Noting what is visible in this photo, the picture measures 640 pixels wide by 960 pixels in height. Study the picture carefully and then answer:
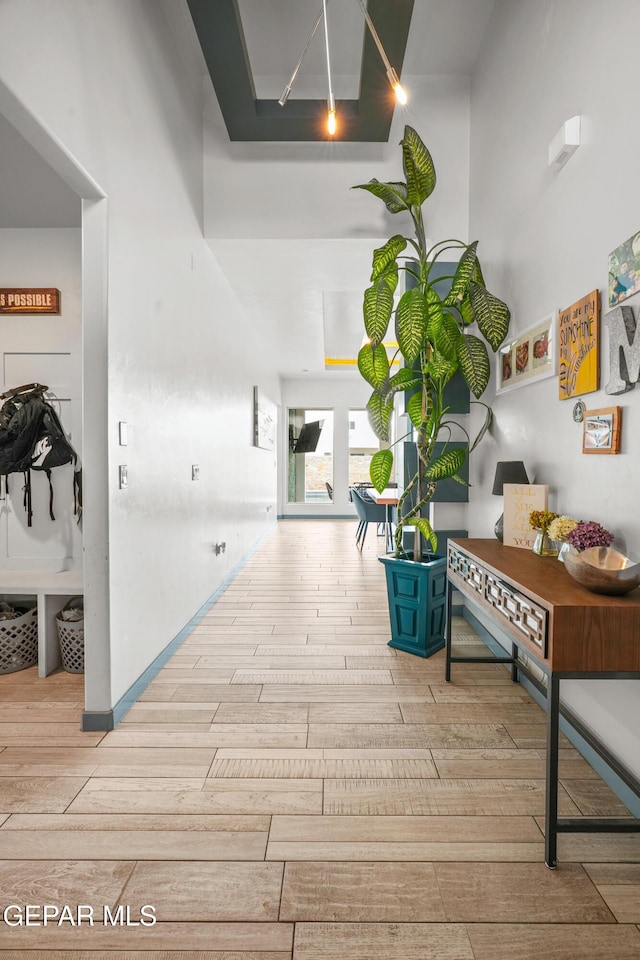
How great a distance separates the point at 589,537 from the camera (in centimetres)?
166

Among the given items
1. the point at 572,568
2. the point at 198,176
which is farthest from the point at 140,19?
the point at 572,568

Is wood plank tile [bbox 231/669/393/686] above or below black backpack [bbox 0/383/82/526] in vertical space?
below

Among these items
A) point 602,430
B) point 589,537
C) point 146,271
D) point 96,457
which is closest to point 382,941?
point 589,537

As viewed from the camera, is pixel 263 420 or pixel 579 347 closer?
pixel 579 347

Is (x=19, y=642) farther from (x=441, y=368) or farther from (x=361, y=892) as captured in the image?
(x=441, y=368)

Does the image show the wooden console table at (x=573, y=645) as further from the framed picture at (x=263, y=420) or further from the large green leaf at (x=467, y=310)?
the framed picture at (x=263, y=420)

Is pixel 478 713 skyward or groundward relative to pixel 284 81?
groundward

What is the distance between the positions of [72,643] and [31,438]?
1165 millimetres

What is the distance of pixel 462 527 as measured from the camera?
3.60m

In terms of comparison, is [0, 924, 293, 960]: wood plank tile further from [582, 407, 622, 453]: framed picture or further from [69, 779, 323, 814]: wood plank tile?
[582, 407, 622, 453]: framed picture

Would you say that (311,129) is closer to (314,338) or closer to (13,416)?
(13,416)

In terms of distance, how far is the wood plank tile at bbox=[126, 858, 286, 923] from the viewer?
125cm

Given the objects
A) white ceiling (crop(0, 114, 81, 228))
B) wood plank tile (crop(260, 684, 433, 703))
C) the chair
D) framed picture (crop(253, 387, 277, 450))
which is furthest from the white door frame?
the chair

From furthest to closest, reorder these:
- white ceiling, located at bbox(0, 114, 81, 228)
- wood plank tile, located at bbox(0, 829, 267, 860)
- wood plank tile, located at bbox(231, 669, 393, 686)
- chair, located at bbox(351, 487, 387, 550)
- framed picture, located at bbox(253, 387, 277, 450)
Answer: chair, located at bbox(351, 487, 387, 550)
framed picture, located at bbox(253, 387, 277, 450)
wood plank tile, located at bbox(231, 669, 393, 686)
white ceiling, located at bbox(0, 114, 81, 228)
wood plank tile, located at bbox(0, 829, 267, 860)
